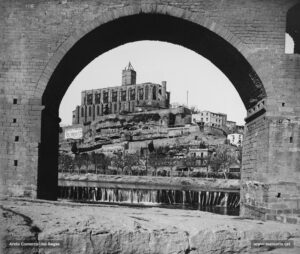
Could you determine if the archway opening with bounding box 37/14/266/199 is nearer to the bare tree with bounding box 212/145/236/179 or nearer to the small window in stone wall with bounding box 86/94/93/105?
the bare tree with bounding box 212/145/236/179

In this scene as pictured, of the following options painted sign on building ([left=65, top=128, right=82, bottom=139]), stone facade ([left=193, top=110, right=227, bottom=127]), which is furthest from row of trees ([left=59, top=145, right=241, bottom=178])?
painted sign on building ([left=65, top=128, right=82, bottom=139])

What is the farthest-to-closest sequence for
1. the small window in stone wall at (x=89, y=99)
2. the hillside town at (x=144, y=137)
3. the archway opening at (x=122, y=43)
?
the small window in stone wall at (x=89, y=99) < the hillside town at (x=144, y=137) < the archway opening at (x=122, y=43)

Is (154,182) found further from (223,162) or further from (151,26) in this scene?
(151,26)

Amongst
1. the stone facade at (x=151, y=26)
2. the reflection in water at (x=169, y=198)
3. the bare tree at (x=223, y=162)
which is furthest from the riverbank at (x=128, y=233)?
the bare tree at (x=223, y=162)

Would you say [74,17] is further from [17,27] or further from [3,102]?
[3,102]

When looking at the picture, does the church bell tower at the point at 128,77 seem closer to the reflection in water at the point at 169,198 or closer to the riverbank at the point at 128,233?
the reflection in water at the point at 169,198

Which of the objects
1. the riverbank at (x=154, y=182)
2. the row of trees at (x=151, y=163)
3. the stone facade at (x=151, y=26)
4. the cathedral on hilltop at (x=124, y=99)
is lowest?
the riverbank at (x=154, y=182)

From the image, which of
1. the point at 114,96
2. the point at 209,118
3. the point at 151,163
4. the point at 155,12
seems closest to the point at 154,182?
the point at 151,163
